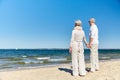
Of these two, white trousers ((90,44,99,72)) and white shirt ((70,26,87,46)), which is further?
white trousers ((90,44,99,72))

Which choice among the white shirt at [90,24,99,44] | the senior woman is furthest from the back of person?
the white shirt at [90,24,99,44]

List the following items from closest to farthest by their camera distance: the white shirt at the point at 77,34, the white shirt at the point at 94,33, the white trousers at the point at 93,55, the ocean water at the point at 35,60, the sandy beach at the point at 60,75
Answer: the sandy beach at the point at 60,75, the white shirt at the point at 77,34, the white shirt at the point at 94,33, the white trousers at the point at 93,55, the ocean water at the point at 35,60

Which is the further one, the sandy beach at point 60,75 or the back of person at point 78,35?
the back of person at point 78,35

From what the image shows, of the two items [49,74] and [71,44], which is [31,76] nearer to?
[49,74]

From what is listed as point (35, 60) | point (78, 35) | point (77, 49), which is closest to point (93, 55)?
point (77, 49)

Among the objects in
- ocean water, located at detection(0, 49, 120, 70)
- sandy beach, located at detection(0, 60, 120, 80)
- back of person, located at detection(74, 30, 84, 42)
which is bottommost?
sandy beach, located at detection(0, 60, 120, 80)

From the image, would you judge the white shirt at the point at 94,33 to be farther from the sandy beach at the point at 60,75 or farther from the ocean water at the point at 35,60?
the ocean water at the point at 35,60

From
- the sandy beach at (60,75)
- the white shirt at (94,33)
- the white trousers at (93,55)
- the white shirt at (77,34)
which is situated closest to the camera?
the sandy beach at (60,75)

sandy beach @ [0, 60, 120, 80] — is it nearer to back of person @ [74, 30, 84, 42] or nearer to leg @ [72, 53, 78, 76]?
leg @ [72, 53, 78, 76]

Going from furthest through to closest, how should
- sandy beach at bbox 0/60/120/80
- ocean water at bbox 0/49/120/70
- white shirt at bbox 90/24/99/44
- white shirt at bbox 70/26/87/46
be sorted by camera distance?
ocean water at bbox 0/49/120/70 → white shirt at bbox 90/24/99/44 → white shirt at bbox 70/26/87/46 → sandy beach at bbox 0/60/120/80

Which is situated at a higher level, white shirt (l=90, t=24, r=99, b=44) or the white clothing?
white shirt (l=90, t=24, r=99, b=44)

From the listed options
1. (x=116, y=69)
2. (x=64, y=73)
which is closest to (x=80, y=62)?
(x=64, y=73)

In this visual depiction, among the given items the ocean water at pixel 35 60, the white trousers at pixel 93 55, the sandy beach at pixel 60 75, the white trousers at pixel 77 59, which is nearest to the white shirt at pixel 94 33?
the white trousers at pixel 93 55

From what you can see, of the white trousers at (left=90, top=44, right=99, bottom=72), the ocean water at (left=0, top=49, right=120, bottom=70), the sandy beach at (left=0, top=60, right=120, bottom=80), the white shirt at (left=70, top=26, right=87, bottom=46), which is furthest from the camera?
the ocean water at (left=0, top=49, right=120, bottom=70)
